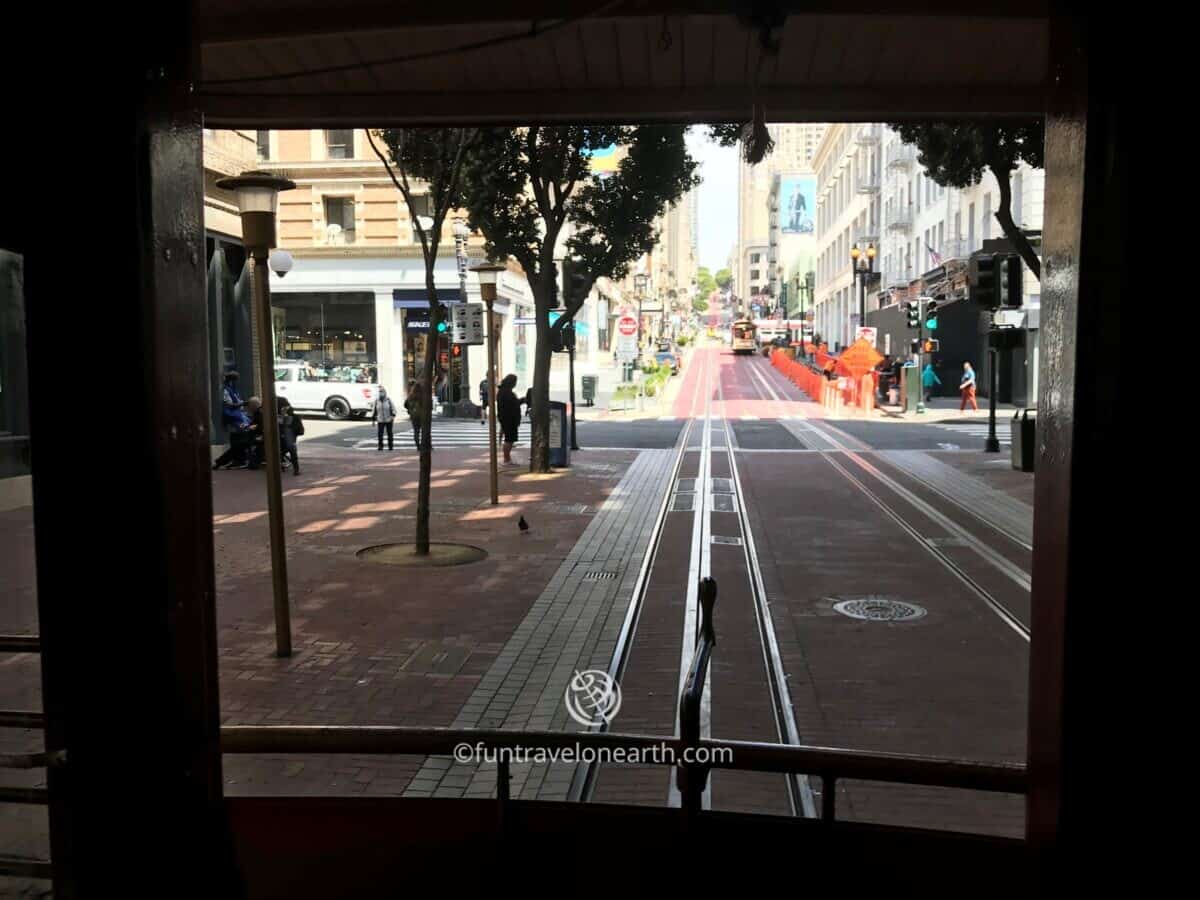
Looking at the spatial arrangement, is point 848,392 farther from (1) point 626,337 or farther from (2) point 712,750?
(2) point 712,750

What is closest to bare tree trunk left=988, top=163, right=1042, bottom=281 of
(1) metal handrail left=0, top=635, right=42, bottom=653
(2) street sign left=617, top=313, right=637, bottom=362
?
(1) metal handrail left=0, top=635, right=42, bottom=653

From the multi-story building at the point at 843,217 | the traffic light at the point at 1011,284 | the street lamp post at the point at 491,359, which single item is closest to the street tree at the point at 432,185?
the street lamp post at the point at 491,359

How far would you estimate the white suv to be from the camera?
107 ft

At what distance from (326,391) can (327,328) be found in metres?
6.17

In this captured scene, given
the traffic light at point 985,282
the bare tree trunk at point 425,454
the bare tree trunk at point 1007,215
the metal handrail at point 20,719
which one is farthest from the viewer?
the traffic light at point 985,282

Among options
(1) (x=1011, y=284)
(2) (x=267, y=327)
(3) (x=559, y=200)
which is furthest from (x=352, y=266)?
(2) (x=267, y=327)

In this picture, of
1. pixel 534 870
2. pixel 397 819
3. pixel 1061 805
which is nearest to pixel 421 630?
pixel 397 819

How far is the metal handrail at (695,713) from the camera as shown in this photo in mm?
2783

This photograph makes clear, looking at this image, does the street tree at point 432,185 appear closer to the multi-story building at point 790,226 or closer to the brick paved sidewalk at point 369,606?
the brick paved sidewalk at point 369,606

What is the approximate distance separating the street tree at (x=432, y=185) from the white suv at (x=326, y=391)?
62.1 ft

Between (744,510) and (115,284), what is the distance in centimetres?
1257

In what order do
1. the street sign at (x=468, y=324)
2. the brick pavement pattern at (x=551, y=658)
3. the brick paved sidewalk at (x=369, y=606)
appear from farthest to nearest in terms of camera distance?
the street sign at (x=468, y=324) < the brick paved sidewalk at (x=369, y=606) < the brick pavement pattern at (x=551, y=658)

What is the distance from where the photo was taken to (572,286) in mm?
19203

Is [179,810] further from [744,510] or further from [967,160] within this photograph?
[967,160]
